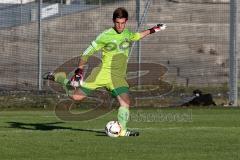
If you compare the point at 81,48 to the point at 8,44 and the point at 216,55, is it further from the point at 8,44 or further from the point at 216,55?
the point at 216,55

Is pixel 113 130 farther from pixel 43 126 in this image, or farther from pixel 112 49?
pixel 43 126

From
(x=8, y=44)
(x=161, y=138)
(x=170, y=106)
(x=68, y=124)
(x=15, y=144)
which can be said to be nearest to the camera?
(x=15, y=144)

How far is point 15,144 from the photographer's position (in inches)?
449

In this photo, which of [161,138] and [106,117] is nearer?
[161,138]

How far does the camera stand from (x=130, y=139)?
12.2 meters

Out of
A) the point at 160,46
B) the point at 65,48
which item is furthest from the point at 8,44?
the point at 160,46

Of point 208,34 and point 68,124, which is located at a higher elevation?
point 208,34

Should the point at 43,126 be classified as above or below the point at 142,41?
below

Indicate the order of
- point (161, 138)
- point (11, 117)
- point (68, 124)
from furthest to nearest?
point (11, 117) < point (68, 124) < point (161, 138)

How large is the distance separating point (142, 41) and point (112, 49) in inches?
447

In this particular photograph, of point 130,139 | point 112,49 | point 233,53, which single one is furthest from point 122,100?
point 233,53

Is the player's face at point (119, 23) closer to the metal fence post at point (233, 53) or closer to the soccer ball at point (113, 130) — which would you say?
the soccer ball at point (113, 130)

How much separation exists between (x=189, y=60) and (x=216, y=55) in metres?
0.92

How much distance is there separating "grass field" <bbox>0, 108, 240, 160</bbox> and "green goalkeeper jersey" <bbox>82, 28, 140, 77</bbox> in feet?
3.69
